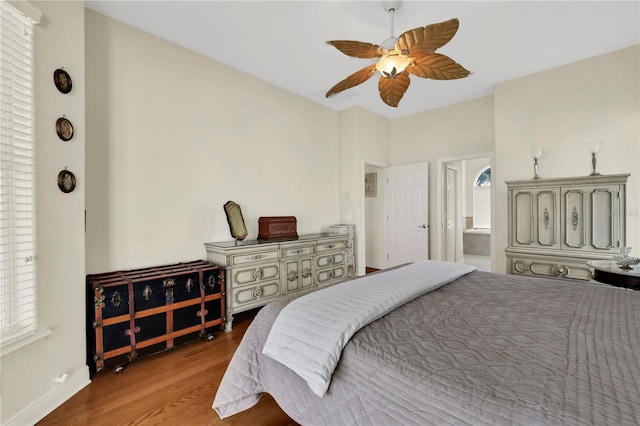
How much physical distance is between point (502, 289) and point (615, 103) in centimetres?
290

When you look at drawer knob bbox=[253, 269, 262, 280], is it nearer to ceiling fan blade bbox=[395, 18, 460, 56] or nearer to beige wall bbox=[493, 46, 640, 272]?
ceiling fan blade bbox=[395, 18, 460, 56]

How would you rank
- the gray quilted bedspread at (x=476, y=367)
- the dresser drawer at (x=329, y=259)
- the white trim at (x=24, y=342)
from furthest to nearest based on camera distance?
the dresser drawer at (x=329, y=259), the white trim at (x=24, y=342), the gray quilted bedspread at (x=476, y=367)

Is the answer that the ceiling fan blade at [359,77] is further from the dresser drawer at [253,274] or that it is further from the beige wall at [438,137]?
the beige wall at [438,137]

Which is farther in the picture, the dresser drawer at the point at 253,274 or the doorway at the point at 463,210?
the doorway at the point at 463,210

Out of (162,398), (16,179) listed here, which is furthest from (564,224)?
(16,179)

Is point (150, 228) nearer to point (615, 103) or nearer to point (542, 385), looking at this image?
point (542, 385)

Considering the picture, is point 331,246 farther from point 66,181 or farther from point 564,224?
point 66,181

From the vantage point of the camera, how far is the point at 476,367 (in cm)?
88

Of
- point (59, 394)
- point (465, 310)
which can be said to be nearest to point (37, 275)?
point (59, 394)

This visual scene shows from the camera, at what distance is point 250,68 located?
3250mm

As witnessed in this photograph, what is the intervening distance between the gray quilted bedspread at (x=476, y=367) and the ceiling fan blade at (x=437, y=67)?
5.54ft

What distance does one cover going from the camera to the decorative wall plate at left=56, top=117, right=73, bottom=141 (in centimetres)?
173

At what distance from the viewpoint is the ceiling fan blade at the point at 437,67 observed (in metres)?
2.07

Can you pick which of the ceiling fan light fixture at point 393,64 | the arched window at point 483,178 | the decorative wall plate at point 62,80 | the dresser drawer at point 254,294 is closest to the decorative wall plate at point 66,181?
the decorative wall plate at point 62,80
